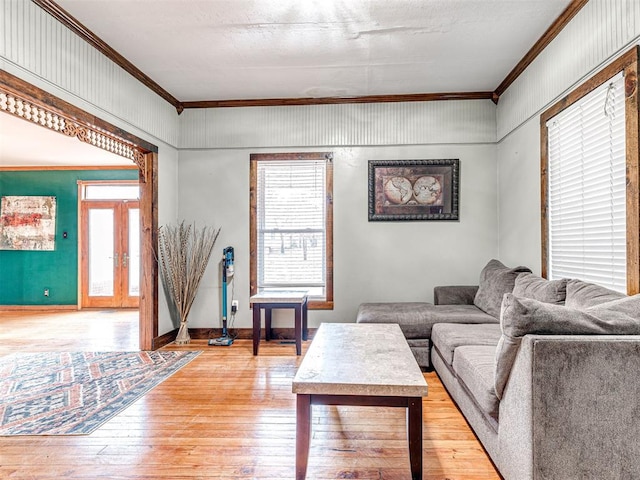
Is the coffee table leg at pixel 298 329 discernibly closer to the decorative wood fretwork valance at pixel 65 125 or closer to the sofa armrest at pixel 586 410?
the decorative wood fretwork valance at pixel 65 125

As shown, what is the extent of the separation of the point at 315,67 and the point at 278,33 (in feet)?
2.32

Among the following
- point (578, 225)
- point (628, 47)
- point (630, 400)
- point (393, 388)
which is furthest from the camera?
point (578, 225)

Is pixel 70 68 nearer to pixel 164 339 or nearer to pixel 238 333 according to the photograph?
pixel 164 339

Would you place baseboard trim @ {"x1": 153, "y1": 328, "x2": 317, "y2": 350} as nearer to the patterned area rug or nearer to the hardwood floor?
the patterned area rug

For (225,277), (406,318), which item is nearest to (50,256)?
(225,277)

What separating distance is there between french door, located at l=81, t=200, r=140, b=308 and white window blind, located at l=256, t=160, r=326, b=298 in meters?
3.52

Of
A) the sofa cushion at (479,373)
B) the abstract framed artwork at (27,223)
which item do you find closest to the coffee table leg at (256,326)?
the sofa cushion at (479,373)

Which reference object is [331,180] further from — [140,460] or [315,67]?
[140,460]

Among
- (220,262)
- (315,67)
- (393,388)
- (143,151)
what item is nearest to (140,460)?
(393,388)

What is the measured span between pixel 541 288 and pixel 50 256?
25.9 ft

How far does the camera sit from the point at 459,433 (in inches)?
93.0

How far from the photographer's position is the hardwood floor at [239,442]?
197cm

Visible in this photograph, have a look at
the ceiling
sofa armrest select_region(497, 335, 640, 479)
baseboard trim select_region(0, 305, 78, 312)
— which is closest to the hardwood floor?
sofa armrest select_region(497, 335, 640, 479)

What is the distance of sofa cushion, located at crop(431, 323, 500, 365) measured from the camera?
8.96ft
